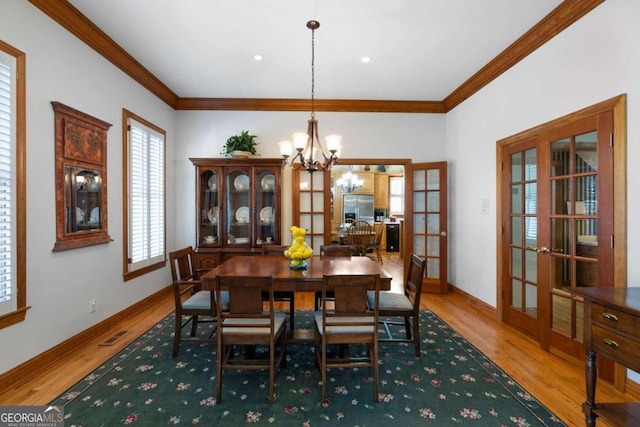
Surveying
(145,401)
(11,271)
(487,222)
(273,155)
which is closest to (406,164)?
(487,222)

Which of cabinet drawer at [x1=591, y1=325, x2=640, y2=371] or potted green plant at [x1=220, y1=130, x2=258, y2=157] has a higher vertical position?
potted green plant at [x1=220, y1=130, x2=258, y2=157]

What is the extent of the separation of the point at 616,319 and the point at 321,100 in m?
4.11

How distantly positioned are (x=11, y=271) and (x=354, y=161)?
399cm

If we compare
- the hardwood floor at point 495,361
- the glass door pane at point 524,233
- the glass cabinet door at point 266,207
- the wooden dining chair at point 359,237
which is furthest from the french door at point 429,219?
the glass cabinet door at point 266,207

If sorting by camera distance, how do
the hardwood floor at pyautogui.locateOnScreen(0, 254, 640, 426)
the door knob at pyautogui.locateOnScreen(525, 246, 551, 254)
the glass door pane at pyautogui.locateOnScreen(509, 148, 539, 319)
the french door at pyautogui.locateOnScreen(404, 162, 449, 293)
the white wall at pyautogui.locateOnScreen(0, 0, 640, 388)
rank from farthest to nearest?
the french door at pyautogui.locateOnScreen(404, 162, 449, 293), the glass door pane at pyautogui.locateOnScreen(509, 148, 539, 319), the door knob at pyautogui.locateOnScreen(525, 246, 551, 254), the white wall at pyautogui.locateOnScreen(0, 0, 640, 388), the hardwood floor at pyautogui.locateOnScreen(0, 254, 640, 426)

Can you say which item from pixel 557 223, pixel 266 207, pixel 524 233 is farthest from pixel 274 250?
pixel 557 223

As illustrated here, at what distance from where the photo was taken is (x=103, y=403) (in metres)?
1.95

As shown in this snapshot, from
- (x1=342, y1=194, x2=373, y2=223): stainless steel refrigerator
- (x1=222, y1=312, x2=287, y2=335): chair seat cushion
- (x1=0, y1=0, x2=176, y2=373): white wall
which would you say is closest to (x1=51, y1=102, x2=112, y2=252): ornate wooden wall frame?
(x1=0, y1=0, x2=176, y2=373): white wall

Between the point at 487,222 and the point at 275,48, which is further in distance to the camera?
the point at 487,222

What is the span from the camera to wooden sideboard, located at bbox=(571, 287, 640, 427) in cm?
141

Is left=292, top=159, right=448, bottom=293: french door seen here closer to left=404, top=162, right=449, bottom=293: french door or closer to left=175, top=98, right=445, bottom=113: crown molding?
left=404, top=162, right=449, bottom=293: french door

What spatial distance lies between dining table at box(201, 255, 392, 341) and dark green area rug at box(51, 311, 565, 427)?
527 millimetres

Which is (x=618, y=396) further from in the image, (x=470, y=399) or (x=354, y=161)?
(x=354, y=161)

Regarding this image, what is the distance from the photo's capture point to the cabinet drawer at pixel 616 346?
1.40m
